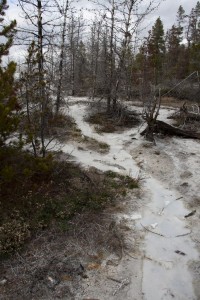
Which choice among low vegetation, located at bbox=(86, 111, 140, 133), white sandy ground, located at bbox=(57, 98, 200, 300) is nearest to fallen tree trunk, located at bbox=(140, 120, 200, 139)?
→ white sandy ground, located at bbox=(57, 98, 200, 300)

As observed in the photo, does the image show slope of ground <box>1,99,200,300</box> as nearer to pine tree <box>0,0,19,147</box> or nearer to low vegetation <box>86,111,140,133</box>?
pine tree <box>0,0,19,147</box>

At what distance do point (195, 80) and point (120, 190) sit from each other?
54.1 feet

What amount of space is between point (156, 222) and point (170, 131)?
6.83 m

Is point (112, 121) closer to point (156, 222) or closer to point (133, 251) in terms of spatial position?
point (156, 222)

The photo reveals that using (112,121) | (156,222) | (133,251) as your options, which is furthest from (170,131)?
(133,251)

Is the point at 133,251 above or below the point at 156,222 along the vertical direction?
below

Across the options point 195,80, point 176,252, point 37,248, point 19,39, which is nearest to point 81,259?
point 37,248

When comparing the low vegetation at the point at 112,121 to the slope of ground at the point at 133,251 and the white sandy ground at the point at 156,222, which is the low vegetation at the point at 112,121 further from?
the slope of ground at the point at 133,251

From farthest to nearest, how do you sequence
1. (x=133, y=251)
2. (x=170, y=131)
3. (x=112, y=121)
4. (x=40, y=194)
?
(x=112, y=121) → (x=170, y=131) → (x=40, y=194) → (x=133, y=251)

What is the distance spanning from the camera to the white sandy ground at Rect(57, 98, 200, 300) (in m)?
4.96

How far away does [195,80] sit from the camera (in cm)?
2198

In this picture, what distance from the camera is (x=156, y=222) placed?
6.93 meters

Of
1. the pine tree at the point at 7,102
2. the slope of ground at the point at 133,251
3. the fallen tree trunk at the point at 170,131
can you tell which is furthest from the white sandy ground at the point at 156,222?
the pine tree at the point at 7,102

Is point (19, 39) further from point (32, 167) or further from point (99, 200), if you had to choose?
point (99, 200)
